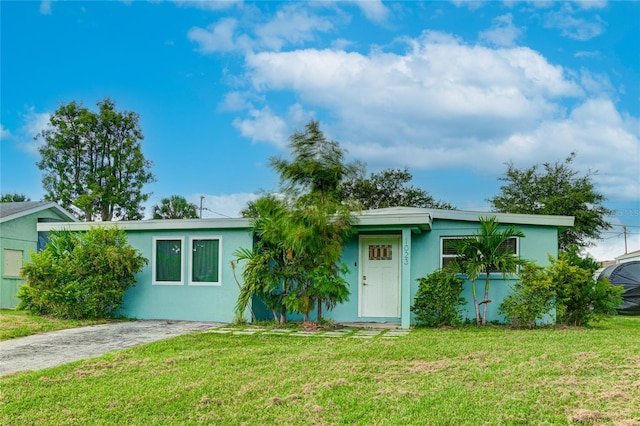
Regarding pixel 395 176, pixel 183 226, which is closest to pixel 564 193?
pixel 395 176

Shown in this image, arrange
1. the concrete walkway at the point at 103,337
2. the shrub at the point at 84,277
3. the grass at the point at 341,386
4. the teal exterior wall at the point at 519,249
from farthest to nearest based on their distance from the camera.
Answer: the shrub at the point at 84,277 → the teal exterior wall at the point at 519,249 → the concrete walkway at the point at 103,337 → the grass at the point at 341,386

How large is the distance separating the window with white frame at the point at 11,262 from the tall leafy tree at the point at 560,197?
19034 mm

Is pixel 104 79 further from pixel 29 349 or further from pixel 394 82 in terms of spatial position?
pixel 29 349

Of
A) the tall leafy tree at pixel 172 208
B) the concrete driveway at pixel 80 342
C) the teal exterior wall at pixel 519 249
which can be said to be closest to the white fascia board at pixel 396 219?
the teal exterior wall at pixel 519 249

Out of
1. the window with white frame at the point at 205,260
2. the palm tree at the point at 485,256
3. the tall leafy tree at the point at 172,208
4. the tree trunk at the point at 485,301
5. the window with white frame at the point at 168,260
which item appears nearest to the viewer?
the palm tree at the point at 485,256

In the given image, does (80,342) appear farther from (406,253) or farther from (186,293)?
(406,253)

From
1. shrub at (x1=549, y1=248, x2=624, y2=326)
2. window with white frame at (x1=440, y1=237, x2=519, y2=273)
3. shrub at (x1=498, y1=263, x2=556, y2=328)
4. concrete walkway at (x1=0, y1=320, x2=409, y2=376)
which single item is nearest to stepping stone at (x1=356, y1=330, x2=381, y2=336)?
concrete walkway at (x1=0, y1=320, x2=409, y2=376)

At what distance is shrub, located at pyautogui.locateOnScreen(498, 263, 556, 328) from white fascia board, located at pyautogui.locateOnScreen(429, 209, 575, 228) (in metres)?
1.19

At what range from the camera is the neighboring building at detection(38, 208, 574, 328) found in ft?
38.2

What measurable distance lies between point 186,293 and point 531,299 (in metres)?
7.16

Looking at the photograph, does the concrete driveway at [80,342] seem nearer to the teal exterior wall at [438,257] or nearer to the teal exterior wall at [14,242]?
the teal exterior wall at [438,257]

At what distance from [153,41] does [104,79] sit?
3358 millimetres

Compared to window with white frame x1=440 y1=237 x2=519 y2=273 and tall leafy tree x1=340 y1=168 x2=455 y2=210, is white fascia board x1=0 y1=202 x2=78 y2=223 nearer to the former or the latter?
window with white frame x1=440 y1=237 x2=519 y2=273

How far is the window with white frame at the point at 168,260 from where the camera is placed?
40.5 feet
